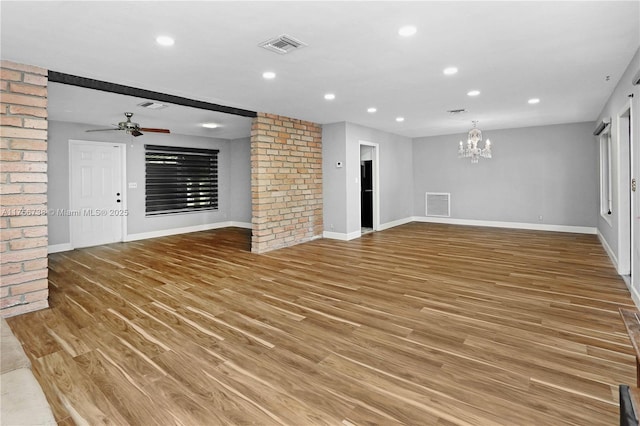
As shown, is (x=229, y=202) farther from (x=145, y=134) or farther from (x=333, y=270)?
(x=333, y=270)

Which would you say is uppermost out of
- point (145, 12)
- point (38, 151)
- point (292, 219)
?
point (145, 12)

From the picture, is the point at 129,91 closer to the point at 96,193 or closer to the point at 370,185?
the point at 96,193

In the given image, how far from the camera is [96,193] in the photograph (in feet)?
22.1

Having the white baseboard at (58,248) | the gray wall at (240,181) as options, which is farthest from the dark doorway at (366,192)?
the white baseboard at (58,248)

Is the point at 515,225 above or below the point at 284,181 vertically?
below

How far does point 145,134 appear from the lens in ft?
24.0

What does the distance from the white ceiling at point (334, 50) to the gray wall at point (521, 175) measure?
230cm

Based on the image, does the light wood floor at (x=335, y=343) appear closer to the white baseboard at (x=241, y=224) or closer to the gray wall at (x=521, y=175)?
the gray wall at (x=521, y=175)

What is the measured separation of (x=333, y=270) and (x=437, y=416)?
2.94m

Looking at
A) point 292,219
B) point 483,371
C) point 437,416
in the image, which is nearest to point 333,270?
point 292,219

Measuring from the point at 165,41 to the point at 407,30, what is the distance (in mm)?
2055

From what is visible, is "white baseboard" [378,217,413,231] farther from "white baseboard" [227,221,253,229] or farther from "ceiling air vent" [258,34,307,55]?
"ceiling air vent" [258,34,307,55]

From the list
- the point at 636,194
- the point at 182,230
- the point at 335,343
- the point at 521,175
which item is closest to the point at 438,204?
the point at 521,175

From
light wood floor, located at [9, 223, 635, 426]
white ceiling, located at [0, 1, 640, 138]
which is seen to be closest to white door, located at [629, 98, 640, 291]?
light wood floor, located at [9, 223, 635, 426]
